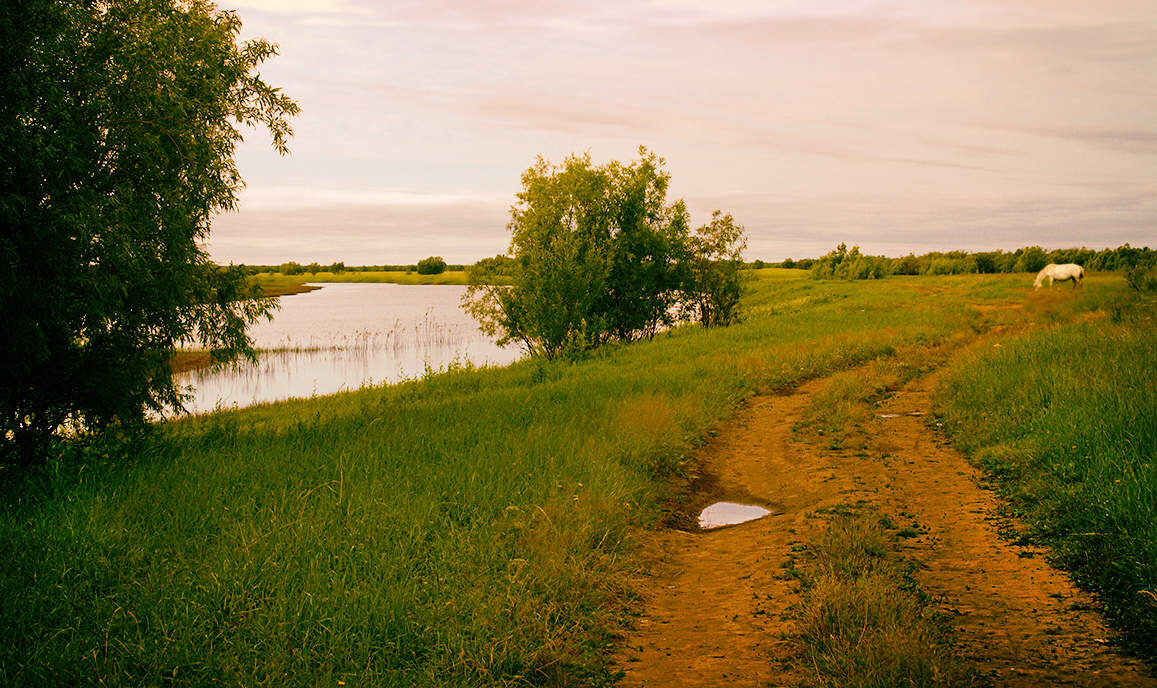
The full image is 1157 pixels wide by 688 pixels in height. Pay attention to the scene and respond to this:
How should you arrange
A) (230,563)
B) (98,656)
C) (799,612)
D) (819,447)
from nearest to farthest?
(98,656)
(799,612)
(230,563)
(819,447)

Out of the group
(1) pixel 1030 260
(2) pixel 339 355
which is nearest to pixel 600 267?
(2) pixel 339 355

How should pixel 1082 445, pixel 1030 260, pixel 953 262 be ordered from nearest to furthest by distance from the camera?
pixel 1082 445
pixel 1030 260
pixel 953 262

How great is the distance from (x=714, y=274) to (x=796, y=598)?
2579 centimetres

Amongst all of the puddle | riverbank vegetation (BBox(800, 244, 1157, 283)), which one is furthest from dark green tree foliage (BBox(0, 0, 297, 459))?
riverbank vegetation (BBox(800, 244, 1157, 283))

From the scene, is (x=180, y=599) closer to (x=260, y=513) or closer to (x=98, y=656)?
(x=98, y=656)

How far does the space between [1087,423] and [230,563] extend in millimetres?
8719

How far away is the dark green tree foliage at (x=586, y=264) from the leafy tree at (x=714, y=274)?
553mm

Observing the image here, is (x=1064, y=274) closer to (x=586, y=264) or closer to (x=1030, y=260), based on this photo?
(x=586, y=264)

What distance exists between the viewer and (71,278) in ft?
25.6

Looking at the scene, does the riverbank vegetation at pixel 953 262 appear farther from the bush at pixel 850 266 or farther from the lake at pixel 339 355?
the lake at pixel 339 355

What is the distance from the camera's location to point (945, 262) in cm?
6588

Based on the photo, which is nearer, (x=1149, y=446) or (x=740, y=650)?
(x=740, y=650)

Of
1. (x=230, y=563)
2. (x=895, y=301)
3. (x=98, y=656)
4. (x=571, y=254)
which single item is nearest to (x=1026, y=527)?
(x=230, y=563)

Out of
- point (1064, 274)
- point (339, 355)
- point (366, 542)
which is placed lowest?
point (339, 355)
